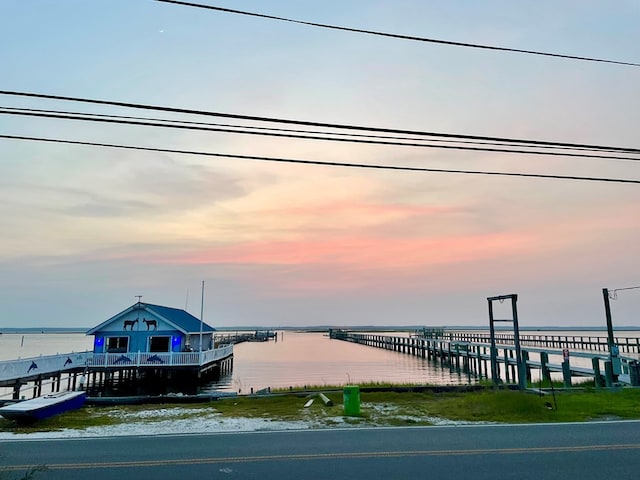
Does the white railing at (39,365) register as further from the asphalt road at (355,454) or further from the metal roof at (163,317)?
the asphalt road at (355,454)

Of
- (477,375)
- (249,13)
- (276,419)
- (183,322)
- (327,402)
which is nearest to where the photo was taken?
(249,13)

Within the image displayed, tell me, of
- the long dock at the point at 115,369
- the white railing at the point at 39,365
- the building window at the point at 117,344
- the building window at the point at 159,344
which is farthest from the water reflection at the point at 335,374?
the white railing at the point at 39,365

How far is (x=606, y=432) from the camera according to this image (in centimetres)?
1071

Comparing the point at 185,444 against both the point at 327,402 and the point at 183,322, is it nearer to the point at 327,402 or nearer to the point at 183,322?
the point at 327,402

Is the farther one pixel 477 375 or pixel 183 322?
pixel 477 375

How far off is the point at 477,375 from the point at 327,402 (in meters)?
41.3

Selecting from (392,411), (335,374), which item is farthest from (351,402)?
(335,374)

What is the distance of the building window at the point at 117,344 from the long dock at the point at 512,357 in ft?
94.6

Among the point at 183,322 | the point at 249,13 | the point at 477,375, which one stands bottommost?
the point at 477,375

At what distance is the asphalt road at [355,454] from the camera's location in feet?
25.5

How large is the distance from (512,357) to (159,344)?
37.4m

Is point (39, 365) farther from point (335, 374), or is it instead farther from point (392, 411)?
point (392, 411)

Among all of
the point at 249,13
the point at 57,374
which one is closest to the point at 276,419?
the point at 249,13

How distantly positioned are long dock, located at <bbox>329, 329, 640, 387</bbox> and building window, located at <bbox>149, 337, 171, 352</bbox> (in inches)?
1023
